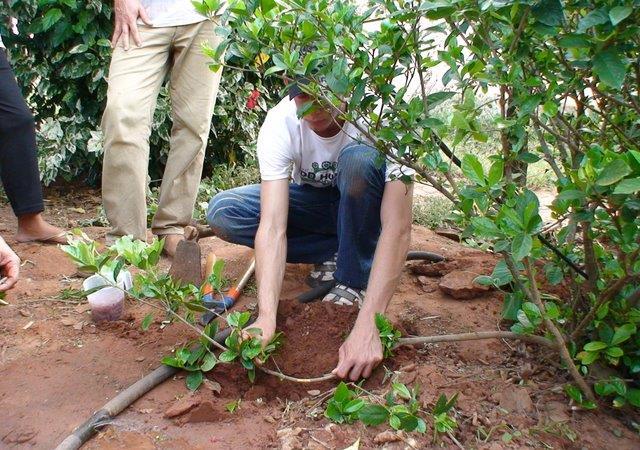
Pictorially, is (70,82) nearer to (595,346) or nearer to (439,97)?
(439,97)

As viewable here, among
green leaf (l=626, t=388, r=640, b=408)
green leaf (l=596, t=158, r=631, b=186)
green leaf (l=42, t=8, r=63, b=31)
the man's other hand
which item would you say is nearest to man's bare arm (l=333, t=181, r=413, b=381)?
the man's other hand

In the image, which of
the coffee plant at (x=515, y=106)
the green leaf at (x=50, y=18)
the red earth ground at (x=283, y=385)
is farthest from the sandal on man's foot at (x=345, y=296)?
the green leaf at (x=50, y=18)

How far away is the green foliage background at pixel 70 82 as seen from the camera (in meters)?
4.52

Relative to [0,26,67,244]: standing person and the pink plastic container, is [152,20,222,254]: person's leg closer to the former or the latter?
[0,26,67,244]: standing person

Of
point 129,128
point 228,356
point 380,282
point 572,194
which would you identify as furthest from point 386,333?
point 129,128

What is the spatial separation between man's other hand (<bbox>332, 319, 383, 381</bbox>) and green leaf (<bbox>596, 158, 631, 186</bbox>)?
3.41 feet

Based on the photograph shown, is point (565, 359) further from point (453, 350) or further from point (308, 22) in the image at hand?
point (308, 22)

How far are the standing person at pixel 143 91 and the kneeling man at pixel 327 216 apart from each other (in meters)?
0.51

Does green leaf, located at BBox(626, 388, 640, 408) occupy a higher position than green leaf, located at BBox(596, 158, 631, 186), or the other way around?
green leaf, located at BBox(596, 158, 631, 186)

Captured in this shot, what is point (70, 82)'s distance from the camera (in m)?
4.75

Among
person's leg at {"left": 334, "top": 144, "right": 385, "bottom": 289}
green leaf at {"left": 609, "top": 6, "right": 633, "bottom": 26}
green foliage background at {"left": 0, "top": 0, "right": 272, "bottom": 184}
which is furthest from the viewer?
green foliage background at {"left": 0, "top": 0, "right": 272, "bottom": 184}

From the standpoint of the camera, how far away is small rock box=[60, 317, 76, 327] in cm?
295

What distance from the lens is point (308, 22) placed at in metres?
1.94

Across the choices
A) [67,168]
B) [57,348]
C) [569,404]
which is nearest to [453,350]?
[569,404]
